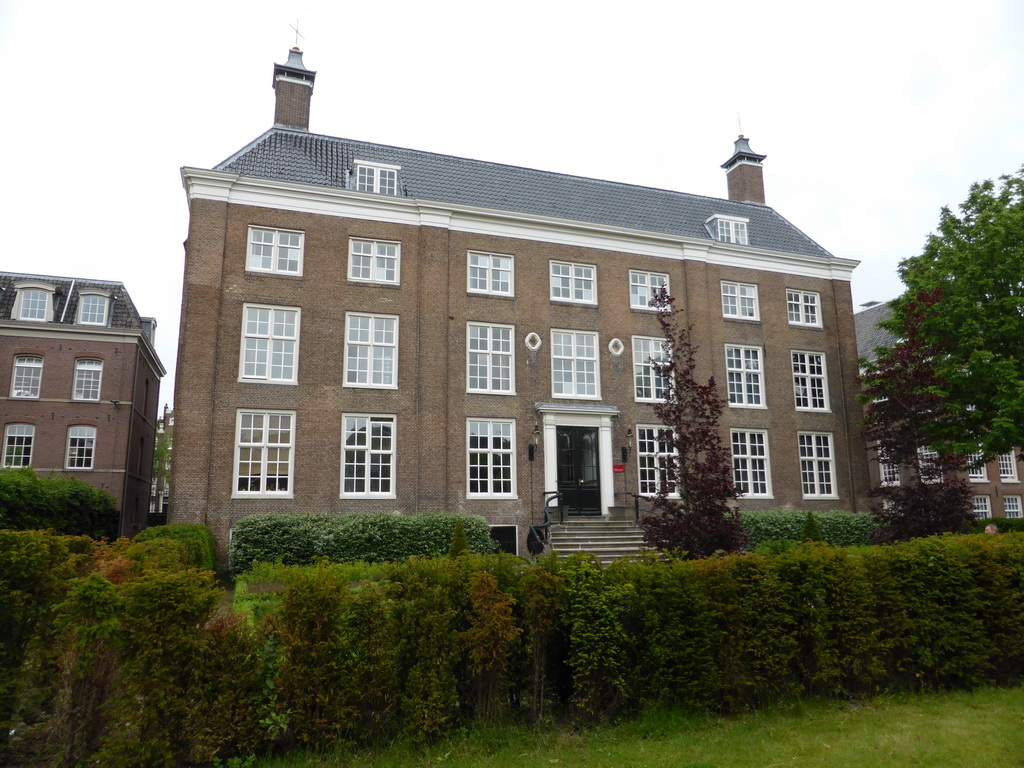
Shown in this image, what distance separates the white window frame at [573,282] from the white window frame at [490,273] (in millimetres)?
1508

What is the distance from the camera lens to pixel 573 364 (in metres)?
23.8

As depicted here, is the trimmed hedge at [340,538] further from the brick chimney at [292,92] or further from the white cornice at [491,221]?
the brick chimney at [292,92]

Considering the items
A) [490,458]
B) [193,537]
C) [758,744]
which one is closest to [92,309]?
[193,537]

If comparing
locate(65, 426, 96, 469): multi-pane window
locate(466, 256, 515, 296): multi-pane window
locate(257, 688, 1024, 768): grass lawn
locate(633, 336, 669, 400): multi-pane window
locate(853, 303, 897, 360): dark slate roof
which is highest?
locate(853, 303, 897, 360): dark slate roof

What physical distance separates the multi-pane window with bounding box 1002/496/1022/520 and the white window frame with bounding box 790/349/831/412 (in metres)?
18.4

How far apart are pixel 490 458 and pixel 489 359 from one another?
3258 mm

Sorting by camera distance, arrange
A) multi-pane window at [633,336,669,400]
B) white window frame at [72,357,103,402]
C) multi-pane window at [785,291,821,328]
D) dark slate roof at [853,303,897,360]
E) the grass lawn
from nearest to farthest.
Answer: the grass lawn < multi-pane window at [633,336,669,400] < multi-pane window at [785,291,821,328] < white window frame at [72,357,103,402] < dark slate roof at [853,303,897,360]

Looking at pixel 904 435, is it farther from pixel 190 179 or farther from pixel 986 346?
pixel 190 179

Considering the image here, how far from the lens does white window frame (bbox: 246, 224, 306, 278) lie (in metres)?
21.0

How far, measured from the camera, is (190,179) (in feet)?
66.7

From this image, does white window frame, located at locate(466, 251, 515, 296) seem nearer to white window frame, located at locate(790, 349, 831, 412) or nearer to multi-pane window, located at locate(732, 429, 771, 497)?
multi-pane window, located at locate(732, 429, 771, 497)

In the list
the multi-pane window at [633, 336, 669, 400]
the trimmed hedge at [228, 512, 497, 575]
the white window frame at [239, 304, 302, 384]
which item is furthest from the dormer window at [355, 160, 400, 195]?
the trimmed hedge at [228, 512, 497, 575]

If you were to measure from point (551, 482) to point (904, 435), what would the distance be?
10149 mm

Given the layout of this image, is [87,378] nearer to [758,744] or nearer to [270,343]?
[270,343]
